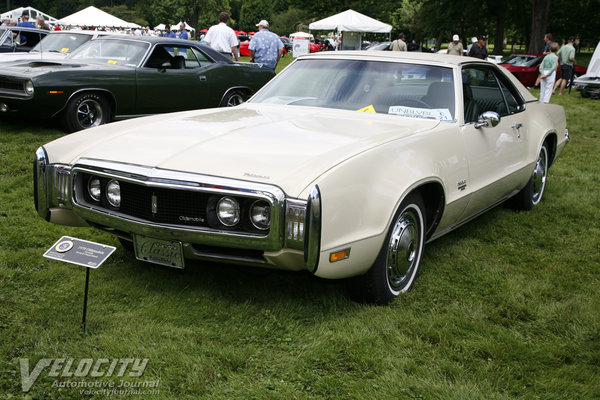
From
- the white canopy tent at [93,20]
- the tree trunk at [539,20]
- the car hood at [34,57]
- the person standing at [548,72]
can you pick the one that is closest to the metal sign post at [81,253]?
the car hood at [34,57]

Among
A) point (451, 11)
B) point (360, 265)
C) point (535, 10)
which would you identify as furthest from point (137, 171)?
point (451, 11)

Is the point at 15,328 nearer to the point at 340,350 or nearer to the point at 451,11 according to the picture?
the point at 340,350

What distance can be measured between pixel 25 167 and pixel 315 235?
4600mm

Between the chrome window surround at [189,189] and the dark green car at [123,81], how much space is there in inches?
190

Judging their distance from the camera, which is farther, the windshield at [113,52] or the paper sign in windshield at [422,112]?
the windshield at [113,52]

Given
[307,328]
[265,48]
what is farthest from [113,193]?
[265,48]

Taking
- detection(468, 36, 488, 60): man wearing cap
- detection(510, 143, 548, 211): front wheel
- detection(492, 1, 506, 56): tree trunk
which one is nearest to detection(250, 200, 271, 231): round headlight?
detection(510, 143, 548, 211): front wheel

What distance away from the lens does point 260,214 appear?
293 centimetres

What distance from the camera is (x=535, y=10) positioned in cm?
2914

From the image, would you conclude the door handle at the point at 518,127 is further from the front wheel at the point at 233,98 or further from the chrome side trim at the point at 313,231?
the front wheel at the point at 233,98

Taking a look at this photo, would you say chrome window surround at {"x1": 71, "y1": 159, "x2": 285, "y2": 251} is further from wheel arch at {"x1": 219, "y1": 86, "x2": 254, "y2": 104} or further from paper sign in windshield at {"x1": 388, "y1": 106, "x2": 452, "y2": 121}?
wheel arch at {"x1": 219, "y1": 86, "x2": 254, "y2": 104}

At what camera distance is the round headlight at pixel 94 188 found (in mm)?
3363

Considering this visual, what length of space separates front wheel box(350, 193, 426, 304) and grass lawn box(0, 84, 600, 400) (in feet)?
0.30

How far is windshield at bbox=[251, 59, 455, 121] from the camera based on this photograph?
4.19 meters
